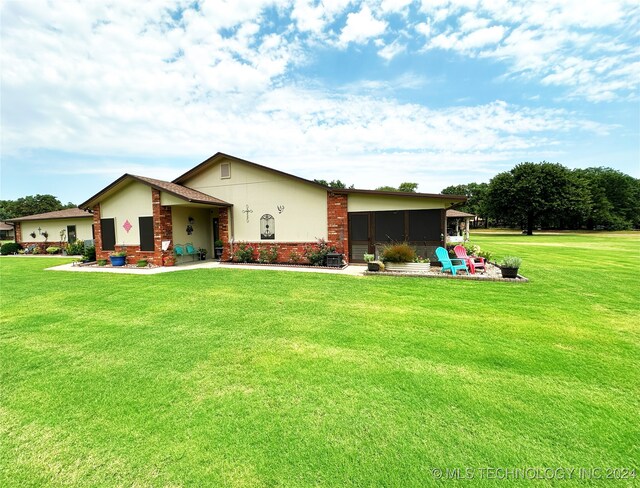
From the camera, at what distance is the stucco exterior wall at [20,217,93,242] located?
67.7 ft

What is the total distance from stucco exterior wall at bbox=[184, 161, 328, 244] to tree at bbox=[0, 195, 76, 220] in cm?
6919

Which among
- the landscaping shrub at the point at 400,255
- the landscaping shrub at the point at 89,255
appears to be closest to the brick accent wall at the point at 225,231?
the landscaping shrub at the point at 89,255

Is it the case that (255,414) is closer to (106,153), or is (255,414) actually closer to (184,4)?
(184,4)

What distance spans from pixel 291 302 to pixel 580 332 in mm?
5287

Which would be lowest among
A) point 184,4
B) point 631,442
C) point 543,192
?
point 631,442

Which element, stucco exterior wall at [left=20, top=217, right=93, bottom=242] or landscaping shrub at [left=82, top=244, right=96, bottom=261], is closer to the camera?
landscaping shrub at [left=82, top=244, right=96, bottom=261]

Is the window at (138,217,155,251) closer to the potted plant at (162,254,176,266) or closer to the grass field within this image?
the potted plant at (162,254,176,266)

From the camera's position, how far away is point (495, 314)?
5715 millimetres

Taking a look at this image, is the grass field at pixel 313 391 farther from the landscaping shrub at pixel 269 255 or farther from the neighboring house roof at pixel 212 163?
the neighboring house roof at pixel 212 163

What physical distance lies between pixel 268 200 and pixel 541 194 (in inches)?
1764

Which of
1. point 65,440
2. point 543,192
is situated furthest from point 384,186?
point 65,440

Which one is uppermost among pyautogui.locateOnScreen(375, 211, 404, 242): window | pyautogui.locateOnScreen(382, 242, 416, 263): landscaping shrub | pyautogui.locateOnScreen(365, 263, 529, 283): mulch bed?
pyautogui.locateOnScreen(375, 211, 404, 242): window

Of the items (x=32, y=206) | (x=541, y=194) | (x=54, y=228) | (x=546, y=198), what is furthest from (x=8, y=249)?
(x=546, y=198)

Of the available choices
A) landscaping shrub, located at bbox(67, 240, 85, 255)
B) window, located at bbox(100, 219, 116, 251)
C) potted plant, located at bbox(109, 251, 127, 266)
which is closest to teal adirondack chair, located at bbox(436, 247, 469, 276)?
potted plant, located at bbox(109, 251, 127, 266)
